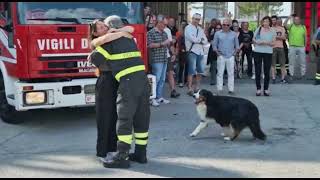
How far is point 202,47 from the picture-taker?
12203mm

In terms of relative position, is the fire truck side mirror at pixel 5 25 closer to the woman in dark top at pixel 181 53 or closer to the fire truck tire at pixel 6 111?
the fire truck tire at pixel 6 111

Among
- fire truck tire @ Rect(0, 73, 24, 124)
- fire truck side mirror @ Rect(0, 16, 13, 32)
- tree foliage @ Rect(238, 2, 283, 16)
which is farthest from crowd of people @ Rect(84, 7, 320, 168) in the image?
tree foliage @ Rect(238, 2, 283, 16)

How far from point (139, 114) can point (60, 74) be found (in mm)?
2385

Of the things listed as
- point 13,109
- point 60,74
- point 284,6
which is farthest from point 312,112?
point 284,6

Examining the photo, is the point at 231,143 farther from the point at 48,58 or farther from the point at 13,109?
the point at 13,109

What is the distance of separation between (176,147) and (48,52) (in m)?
2.48

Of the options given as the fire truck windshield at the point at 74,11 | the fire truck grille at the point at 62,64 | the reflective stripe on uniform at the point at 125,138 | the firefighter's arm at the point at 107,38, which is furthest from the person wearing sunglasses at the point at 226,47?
the reflective stripe on uniform at the point at 125,138

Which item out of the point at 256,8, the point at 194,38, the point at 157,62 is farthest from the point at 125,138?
the point at 256,8

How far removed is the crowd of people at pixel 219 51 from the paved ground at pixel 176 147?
3.81 feet

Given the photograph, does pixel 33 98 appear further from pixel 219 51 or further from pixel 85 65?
pixel 219 51

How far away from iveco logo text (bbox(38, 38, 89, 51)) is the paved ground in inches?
51.7

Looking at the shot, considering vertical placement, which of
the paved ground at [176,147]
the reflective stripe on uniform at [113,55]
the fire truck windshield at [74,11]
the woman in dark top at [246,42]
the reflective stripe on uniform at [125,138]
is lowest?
the paved ground at [176,147]

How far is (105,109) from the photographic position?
6.62m

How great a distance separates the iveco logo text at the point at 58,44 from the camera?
27.3 ft
